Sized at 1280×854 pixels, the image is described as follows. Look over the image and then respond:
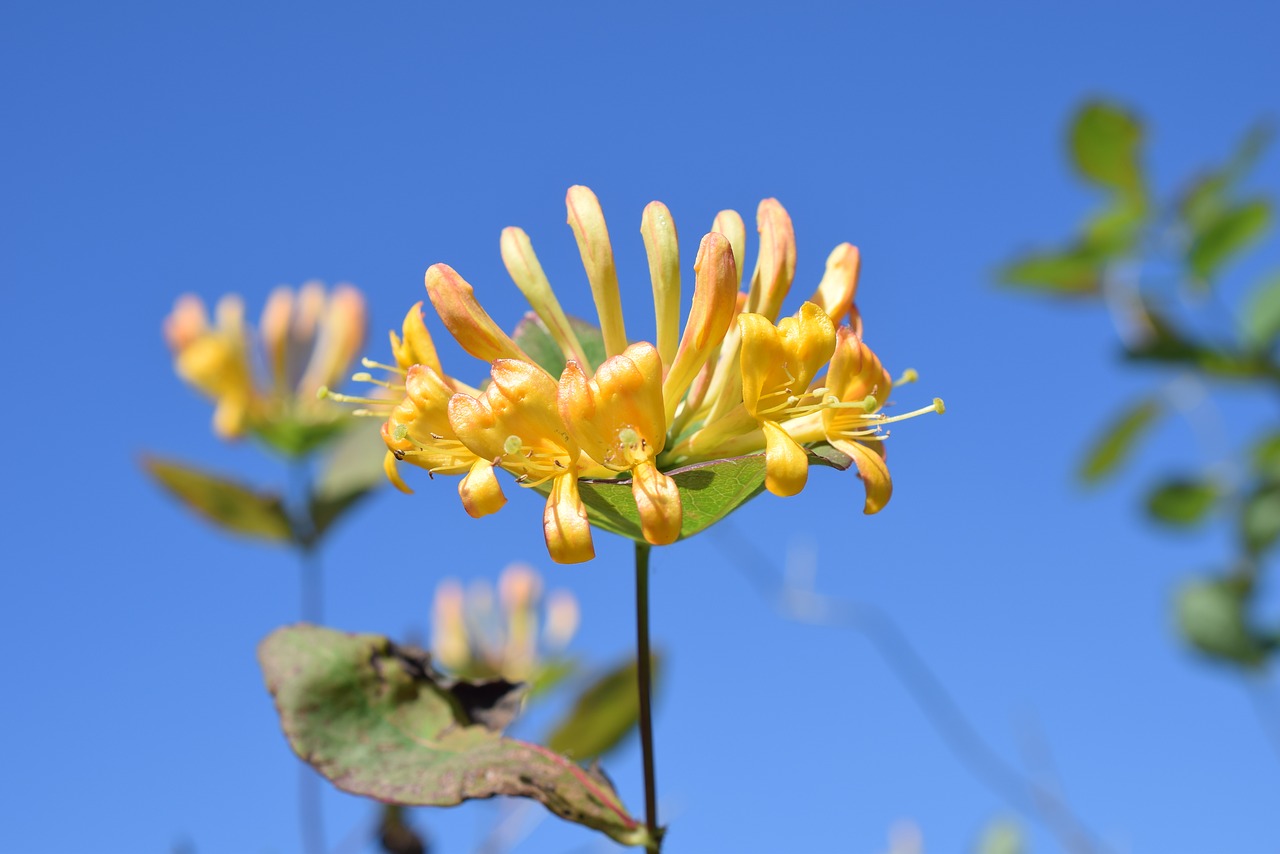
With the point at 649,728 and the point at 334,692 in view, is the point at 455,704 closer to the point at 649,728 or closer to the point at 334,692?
the point at 334,692

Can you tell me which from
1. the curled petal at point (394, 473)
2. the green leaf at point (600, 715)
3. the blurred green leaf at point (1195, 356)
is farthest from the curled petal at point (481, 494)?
the blurred green leaf at point (1195, 356)

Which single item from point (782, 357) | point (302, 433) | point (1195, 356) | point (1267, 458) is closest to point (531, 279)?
point (782, 357)

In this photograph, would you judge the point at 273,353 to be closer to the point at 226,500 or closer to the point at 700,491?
the point at 226,500

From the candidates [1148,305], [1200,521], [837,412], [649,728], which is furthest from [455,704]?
[1200,521]

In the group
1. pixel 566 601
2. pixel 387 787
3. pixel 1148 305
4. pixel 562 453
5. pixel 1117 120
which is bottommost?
pixel 566 601

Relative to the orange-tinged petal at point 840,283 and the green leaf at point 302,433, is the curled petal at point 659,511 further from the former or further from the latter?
the green leaf at point 302,433

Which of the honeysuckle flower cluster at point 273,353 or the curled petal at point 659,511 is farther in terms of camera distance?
the honeysuckle flower cluster at point 273,353

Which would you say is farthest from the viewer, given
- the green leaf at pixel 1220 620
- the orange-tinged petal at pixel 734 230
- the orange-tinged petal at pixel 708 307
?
the green leaf at pixel 1220 620
